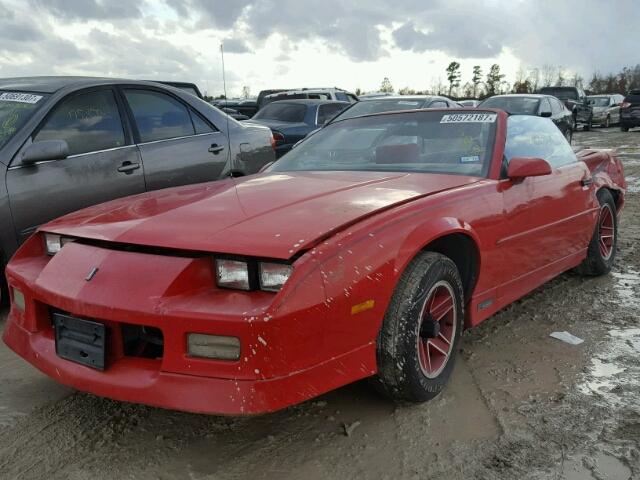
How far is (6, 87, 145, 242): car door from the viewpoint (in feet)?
12.5

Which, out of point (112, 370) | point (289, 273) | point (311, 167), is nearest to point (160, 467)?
point (112, 370)

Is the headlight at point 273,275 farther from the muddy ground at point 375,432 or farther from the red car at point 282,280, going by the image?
the muddy ground at point 375,432

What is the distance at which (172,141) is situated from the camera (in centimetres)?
487

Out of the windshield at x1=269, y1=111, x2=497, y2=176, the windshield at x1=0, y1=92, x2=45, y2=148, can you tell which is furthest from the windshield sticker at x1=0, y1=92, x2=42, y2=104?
the windshield at x1=269, y1=111, x2=497, y2=176

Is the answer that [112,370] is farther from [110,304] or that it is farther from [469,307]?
[469,307]

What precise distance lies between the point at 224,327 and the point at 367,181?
1348 millimetres

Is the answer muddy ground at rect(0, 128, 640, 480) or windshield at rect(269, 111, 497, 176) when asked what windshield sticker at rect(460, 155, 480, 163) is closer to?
windshield at rect(269, 111, 497, 176)

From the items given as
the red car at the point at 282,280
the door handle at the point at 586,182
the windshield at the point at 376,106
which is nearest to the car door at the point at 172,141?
the red car at the point at 282,280

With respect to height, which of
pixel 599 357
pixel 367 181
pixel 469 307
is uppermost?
pixel 367 181

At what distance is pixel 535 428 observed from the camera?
2471mm

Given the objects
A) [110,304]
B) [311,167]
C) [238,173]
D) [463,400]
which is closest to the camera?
[110,304]

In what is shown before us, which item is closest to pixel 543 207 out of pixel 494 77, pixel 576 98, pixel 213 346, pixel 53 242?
pixel 213 346

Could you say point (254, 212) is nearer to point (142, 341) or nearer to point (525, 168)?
point (142, 341)

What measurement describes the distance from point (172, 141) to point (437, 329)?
3.03 metres
